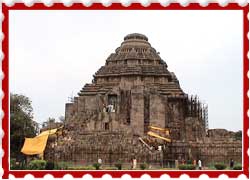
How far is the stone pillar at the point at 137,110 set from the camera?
47344mm

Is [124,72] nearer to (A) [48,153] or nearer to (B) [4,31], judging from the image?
(A) [48,153]

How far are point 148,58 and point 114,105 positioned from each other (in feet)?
24.0

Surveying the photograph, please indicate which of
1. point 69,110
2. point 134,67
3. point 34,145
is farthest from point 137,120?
point 34,145

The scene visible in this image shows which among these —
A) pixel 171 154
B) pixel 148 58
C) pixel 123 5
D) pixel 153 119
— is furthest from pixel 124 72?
pixel 123 5

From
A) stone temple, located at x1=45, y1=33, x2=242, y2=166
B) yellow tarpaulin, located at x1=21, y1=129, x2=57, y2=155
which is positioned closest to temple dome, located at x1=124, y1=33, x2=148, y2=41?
stone temple, located at x1=45, y1=33, x2=242, y2=166

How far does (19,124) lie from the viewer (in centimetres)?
4409

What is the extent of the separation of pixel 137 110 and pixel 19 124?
10546 millimetres

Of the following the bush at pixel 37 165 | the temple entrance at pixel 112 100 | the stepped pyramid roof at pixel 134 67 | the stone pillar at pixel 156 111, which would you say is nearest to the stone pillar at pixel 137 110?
the stone pillar at pixel 156 111

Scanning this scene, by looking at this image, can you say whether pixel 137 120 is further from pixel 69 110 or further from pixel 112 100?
pixel 69 110

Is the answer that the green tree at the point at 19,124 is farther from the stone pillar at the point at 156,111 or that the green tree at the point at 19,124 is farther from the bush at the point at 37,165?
the stone pillar at the point at 156,111

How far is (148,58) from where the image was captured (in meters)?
54.8

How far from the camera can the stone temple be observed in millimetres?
39156

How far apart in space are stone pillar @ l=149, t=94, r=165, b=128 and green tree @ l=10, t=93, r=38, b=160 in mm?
10367

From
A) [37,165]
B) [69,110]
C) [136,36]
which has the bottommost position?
[37,165]
